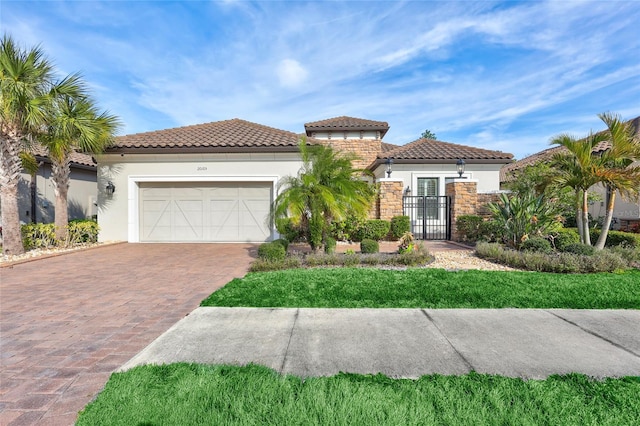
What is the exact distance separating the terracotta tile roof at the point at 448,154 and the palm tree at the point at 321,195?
339 inches

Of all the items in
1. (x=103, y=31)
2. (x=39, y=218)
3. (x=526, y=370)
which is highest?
(x=103, y=31)

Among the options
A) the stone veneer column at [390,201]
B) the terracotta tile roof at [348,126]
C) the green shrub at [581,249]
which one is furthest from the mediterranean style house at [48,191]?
the green shrub at [581,249]

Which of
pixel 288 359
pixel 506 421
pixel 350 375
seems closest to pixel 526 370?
pixel 506 421

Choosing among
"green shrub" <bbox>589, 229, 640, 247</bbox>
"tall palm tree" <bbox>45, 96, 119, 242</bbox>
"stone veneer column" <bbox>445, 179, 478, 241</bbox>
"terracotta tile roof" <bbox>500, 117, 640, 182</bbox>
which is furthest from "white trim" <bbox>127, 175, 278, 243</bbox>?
"green shrub" <bbox>589, 229, 640, 247</bbox>

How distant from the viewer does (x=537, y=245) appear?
9125mm

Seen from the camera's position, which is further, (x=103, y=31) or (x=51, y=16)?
(x=103, y=31)

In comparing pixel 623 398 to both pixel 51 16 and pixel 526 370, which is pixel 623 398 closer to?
pixel 526 370

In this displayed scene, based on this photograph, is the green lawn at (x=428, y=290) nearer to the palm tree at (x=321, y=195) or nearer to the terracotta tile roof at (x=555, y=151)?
the palm tree at (x=321, y=195)

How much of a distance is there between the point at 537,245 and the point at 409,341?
24.9ft

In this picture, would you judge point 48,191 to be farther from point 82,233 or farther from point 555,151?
point 555,151

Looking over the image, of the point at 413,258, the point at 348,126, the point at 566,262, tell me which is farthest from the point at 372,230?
the point at 348,126

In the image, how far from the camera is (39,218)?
593 inches

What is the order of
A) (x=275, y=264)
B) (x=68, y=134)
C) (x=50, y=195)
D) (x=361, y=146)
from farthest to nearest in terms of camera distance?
(x=361, y=146) < (x=50, y=195) < (x=68, y=134) < (x=275, y=264)

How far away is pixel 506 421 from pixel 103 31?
12.6 meters
